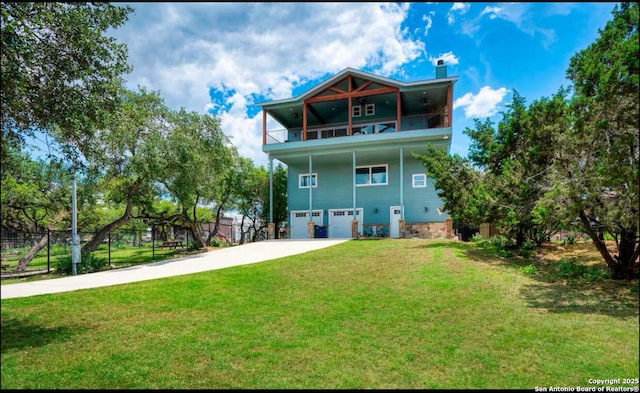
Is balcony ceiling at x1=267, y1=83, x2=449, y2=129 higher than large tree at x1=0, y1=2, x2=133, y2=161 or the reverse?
higher

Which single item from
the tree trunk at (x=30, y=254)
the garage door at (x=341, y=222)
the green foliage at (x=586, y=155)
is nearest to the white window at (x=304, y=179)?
the garage door at (x=341, y=222)

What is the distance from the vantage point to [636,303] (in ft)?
17.5

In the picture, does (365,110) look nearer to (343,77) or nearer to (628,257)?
(343,77)

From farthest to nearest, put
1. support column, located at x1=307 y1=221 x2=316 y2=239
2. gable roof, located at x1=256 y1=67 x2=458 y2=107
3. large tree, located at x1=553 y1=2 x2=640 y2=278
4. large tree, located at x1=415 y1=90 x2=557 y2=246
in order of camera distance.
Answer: support column, located at x1=307 y1=221 x2=316 y2=239 < gable roof, located at x1=256 y1=67 x2=458 y2=107 < large tree, located at x1=415 y1=90 x2=557 y2=246 < large tree, located at x1=553 y1=2 x2=640 y2=278

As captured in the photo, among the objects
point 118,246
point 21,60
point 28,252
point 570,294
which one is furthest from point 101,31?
point 118,246

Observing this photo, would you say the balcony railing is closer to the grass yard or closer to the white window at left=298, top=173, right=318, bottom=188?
the white window at left=298, top=173, right=318, bottom=188

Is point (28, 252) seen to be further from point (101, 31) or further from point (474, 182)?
point (474, 182)

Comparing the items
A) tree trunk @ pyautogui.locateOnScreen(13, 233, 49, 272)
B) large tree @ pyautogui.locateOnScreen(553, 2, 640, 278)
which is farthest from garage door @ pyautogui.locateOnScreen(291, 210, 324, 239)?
tree trunk @ pyautogui.locateOnScreen(13, 233, 49, 272)

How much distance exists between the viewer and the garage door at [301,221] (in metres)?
20.8

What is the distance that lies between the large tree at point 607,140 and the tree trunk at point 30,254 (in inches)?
275

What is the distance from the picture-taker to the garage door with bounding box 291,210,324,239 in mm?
20797

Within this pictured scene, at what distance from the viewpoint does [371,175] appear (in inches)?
802

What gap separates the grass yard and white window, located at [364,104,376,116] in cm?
1559

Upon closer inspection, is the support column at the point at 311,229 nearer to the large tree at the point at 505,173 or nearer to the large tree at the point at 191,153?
the large tree at the point at 191,153
